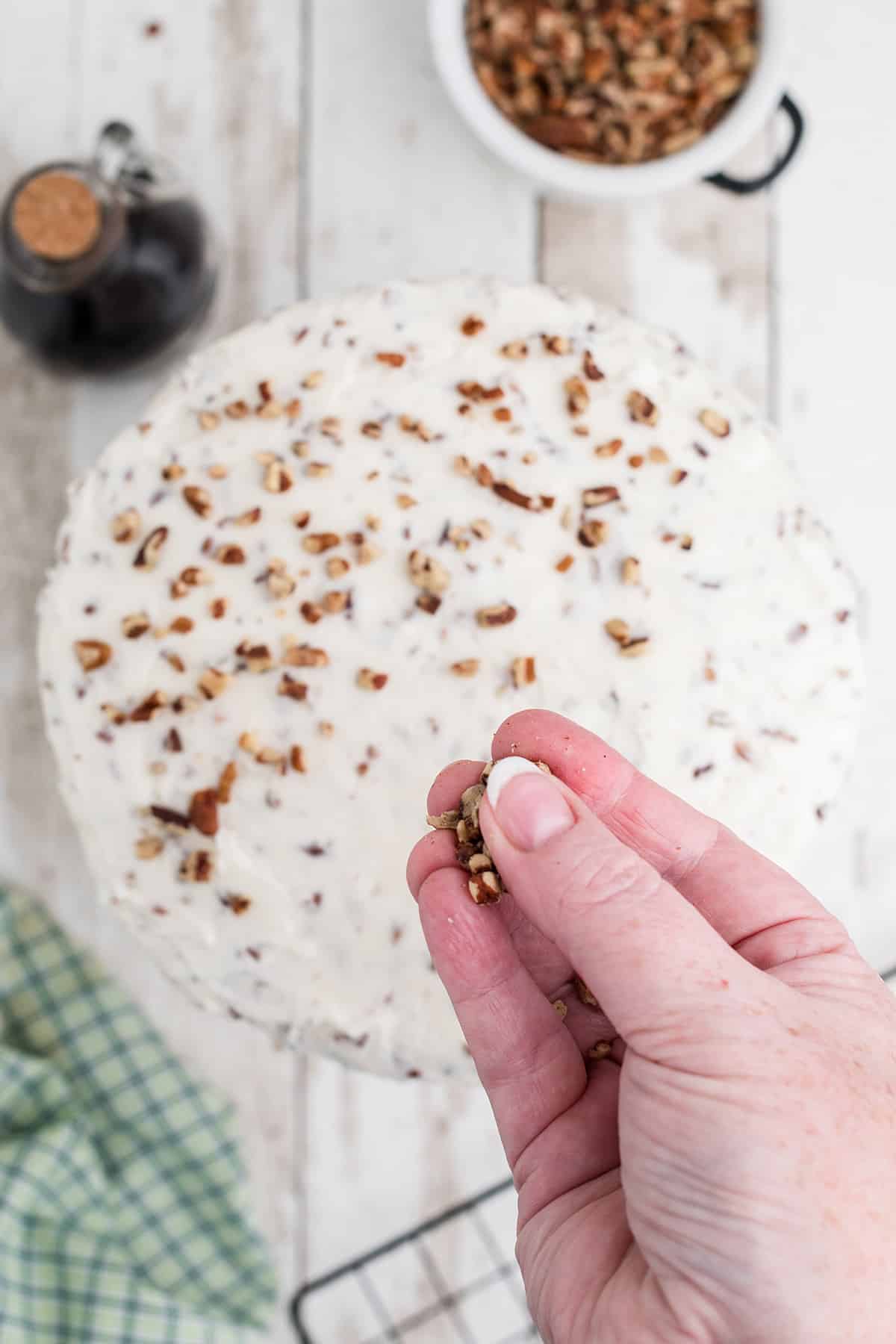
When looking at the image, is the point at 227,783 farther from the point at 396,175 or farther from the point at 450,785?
the point at 396,175

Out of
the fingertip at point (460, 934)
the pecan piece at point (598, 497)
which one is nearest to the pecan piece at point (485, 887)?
the fingertip at point (460, 934)

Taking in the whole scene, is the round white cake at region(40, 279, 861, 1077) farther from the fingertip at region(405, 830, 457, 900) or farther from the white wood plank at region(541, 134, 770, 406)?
the white wood plank at region(541, 134, 770, 406)

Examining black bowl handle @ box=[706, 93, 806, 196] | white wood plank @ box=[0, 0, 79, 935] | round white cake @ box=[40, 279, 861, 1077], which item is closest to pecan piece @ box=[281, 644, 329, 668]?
round white cake @ box=[40, 279, 861, 1077]

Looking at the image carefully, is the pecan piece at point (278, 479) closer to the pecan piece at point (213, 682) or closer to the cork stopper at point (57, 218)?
the pecan piece at point (213, 682)

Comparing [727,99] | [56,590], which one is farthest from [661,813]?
[727,99]

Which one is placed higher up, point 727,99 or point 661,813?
point 727,99

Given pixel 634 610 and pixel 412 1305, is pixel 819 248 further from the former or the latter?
pixel 412 1305
